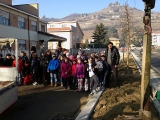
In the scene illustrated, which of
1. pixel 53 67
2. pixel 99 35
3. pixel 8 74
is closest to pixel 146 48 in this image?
pixel 8 74

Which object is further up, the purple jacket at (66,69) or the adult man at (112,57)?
the adult man at (112,57)

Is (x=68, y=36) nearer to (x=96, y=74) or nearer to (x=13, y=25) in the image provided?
(x=13, y=25)

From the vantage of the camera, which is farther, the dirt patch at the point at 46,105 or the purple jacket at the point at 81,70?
the purple jacket at the point at 81,70

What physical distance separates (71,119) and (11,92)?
1.88 m

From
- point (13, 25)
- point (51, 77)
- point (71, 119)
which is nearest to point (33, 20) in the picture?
point (13, 25)

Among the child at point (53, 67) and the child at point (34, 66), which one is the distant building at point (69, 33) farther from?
the child at point (53, 67)

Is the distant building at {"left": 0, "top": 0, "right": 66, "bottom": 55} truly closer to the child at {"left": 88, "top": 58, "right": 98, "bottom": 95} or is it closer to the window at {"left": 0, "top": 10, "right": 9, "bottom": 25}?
the window at {"left": 0, "top": 10, "right": 9, "bottom": 25}

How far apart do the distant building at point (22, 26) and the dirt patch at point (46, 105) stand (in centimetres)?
1024

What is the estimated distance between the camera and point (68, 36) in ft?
173

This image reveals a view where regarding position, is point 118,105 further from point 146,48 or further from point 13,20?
point 13,20

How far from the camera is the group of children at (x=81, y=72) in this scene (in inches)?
351

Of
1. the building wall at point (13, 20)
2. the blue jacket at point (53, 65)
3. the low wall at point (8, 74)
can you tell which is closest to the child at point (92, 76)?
the blue jacket at point (53, 65)

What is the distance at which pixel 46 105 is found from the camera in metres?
7.08

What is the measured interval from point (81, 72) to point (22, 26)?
1971 centimetres
